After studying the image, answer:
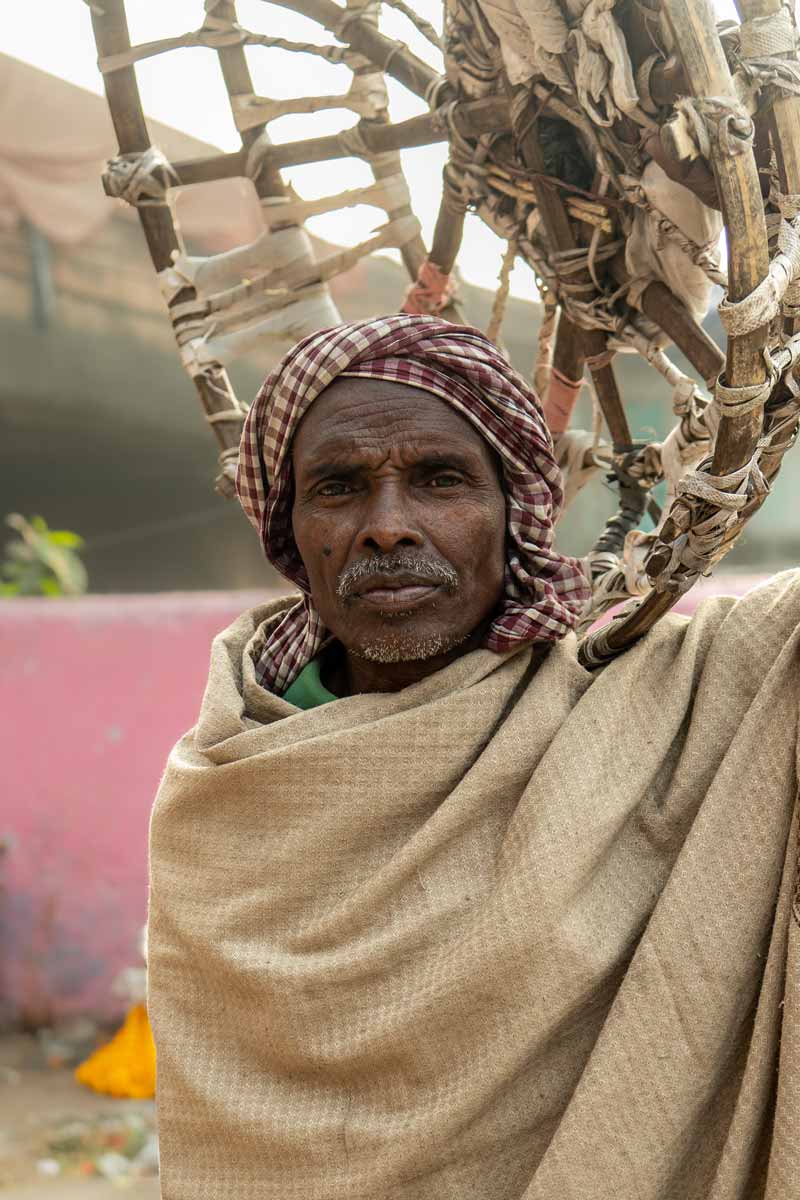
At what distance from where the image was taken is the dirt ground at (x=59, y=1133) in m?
3.65

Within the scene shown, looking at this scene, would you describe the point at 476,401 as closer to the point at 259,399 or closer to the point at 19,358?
the point at 259,399

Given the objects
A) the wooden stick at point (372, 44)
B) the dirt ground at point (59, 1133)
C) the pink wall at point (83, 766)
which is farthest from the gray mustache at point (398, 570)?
the pink wall at point (83, 766)

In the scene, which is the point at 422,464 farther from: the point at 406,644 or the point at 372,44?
the point at 372,44

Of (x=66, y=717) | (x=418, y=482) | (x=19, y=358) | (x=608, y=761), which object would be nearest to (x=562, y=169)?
(x=418, y=482)

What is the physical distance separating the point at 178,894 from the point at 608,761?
0.60 m

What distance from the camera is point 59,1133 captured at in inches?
154

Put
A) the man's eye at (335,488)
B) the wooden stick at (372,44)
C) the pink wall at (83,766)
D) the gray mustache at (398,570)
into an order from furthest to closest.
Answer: the pink wall at (83,766), the wooden stick at (372,44), the man's eye at (335,488), the gray mustache at (398,570)

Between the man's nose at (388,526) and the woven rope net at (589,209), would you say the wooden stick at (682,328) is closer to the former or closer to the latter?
the woven rope net at (589,209)

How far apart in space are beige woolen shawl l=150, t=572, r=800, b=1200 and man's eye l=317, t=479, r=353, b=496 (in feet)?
0.95

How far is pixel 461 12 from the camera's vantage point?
1.60 m

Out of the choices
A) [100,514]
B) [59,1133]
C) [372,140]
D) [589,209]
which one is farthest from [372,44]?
[100,514]

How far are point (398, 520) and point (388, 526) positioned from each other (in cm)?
2

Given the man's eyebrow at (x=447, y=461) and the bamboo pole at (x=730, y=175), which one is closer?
the bamboo pole at (x=730, y=175)

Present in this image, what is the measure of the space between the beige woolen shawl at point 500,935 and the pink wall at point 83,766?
301 centimetres
